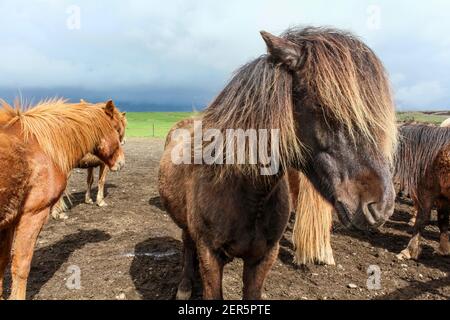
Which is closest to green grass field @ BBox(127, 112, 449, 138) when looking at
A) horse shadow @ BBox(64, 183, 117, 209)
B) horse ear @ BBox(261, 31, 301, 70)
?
horse ear @ BBox(261, 31, 301, 70)

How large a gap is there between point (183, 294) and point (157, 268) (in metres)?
0.88

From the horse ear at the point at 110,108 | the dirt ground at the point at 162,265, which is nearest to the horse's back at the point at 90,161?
the dirt ground at the point at 162,265

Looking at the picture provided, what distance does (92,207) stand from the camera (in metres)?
8.45

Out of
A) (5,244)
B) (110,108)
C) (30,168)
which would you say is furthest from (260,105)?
(110,108)

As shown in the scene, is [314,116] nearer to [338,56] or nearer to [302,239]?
[338,56]

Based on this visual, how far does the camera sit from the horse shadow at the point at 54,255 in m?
4.45

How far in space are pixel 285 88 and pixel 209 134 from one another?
0.66 metres

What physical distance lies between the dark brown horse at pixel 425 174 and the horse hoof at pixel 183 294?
3.93m

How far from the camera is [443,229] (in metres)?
6.18

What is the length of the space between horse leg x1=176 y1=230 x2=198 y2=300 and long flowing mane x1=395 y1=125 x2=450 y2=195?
15.1 ft

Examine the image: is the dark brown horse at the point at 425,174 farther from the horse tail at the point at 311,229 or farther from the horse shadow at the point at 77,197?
the horse shadow at the point at 77,197

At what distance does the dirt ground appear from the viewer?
4.33m

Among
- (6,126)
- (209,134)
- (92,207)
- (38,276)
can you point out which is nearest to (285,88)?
(209,134)

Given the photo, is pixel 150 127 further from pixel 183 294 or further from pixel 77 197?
pixel 183 294
